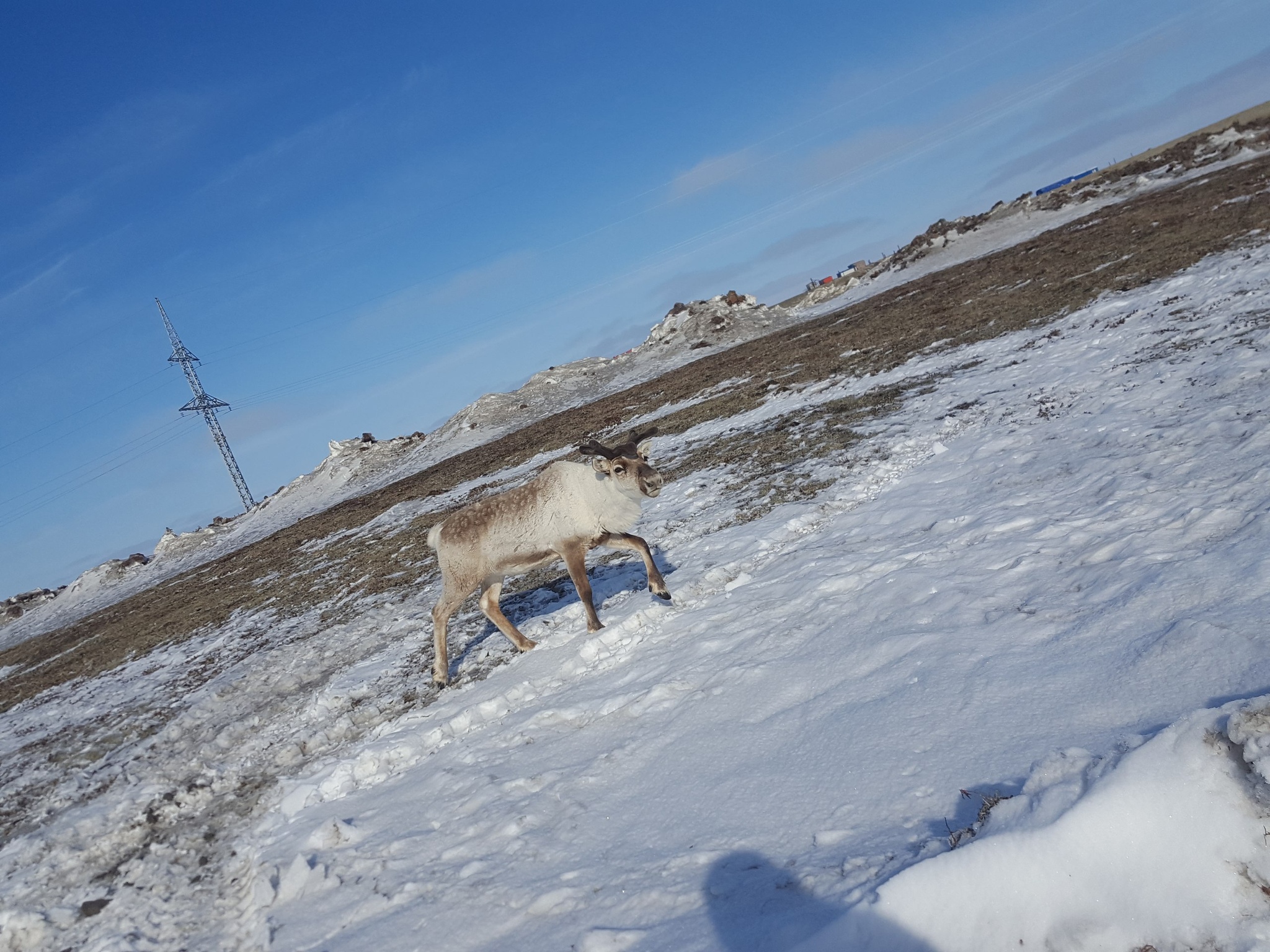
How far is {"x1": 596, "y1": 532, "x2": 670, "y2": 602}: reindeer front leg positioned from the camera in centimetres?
873

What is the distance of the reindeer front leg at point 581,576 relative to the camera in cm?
862

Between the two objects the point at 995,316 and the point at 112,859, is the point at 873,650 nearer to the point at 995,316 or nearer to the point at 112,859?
the point at 112,859

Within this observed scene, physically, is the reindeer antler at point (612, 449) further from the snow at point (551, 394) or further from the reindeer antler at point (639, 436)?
the snow at point (551, 394)

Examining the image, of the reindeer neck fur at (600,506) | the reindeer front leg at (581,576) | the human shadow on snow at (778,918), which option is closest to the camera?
the human shadow on snow at (778,918)

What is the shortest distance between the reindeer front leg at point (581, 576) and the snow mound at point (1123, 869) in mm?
5700

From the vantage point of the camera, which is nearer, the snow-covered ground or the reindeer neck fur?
the snow-covered ground

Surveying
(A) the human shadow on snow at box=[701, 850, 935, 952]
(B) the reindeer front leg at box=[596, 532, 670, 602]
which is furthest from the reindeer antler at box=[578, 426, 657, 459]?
(A) the human shadow on snow at box=[701, 850, 935, 952]

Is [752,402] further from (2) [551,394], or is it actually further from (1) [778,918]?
(2) [551,394]

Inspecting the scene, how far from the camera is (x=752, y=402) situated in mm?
22344

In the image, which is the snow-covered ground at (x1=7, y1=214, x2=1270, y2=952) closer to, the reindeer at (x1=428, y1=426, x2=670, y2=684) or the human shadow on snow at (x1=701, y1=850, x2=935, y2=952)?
the human shadow on snow at (x1=701, y1=850, x2=935, y2=952)

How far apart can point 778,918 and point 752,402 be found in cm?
1979

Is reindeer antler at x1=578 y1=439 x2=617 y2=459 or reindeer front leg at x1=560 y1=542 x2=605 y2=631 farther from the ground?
reindeer antler at x1=578 y1=439 x2=617 y2=459

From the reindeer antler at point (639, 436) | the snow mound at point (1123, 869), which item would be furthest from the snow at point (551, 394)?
the snow mound at point (1123, 869)

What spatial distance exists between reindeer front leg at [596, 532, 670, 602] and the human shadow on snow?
15.8ft
